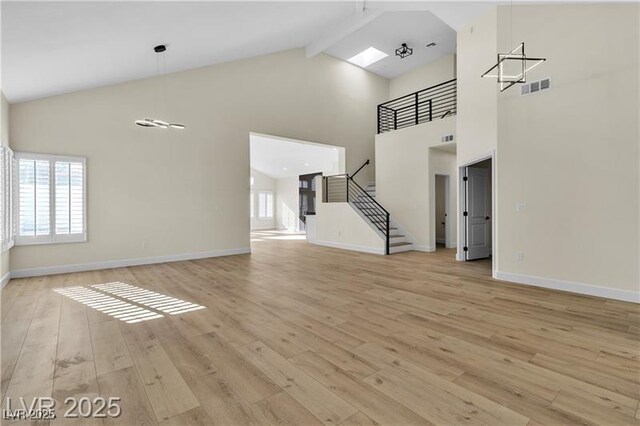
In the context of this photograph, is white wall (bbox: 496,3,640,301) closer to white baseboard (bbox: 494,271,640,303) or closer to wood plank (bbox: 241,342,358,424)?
white baseboard (bbox: 494,271,640,303)

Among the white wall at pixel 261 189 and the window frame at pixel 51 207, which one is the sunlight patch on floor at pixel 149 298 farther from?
the white wall at pixel 261 189

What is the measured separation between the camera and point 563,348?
8.49ft

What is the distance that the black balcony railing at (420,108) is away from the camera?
963 cm

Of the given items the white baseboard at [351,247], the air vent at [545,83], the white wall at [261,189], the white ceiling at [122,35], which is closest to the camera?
the white ceiling at [122,35]

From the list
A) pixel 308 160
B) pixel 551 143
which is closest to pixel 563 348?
pixel 551 143

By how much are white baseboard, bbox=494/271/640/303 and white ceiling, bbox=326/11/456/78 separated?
700 centimetres

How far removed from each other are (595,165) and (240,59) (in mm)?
7860

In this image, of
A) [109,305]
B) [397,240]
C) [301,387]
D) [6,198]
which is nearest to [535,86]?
[397,240]

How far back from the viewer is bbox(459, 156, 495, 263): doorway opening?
6785 millimetres

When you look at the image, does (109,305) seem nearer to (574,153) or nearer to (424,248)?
(574,153)

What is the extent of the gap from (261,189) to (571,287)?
15184mm

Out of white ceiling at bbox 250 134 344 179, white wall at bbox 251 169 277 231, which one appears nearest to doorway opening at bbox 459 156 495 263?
white ceiling at bbox 250 134 344 179

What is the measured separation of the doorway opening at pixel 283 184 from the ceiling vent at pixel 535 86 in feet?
27.9

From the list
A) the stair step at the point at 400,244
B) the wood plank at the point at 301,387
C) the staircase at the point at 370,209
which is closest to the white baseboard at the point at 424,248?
the staircase at the point at 370,209
